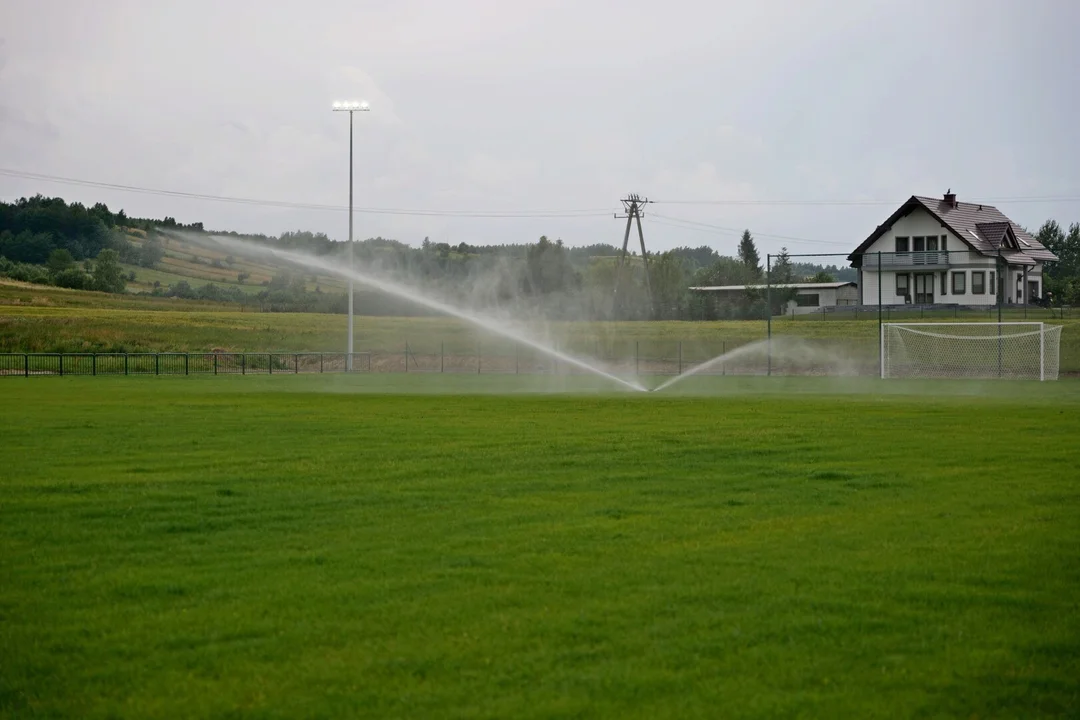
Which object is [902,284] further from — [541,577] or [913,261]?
[541,577]

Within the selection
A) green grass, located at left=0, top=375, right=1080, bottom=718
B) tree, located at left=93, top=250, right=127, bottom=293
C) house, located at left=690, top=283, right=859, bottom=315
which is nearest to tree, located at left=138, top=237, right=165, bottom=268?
tree, located at left=93, top=250, right=127, bottom=293

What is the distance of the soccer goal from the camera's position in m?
48.2

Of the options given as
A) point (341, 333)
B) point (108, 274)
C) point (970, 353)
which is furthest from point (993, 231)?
point (108, 274)

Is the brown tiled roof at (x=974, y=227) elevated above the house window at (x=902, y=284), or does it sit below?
above

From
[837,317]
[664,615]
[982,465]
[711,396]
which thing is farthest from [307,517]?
[837,317]

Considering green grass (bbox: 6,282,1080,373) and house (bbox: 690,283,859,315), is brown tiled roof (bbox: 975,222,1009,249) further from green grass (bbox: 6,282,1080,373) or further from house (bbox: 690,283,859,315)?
house (bbox: 690,283,859,315)

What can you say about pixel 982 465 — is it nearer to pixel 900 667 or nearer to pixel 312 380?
pixel 900 667

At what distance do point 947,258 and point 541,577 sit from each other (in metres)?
66.3

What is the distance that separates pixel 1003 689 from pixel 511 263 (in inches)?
3911

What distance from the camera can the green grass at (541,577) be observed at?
622cm

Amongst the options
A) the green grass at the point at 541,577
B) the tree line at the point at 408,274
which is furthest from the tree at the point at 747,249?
the green grass at the point at 541,577

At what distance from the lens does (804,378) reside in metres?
48.0

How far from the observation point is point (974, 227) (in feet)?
250

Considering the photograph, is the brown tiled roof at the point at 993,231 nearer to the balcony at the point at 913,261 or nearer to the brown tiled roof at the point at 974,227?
the brown tiled roof at the point at 974,227
